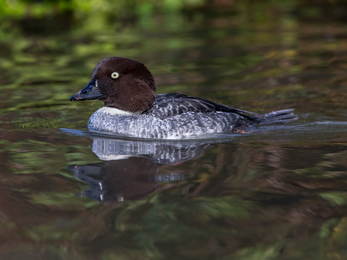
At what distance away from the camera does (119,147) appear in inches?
270

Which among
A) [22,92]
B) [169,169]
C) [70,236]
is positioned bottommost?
[70,236]

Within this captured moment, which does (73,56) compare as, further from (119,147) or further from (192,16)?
(192,16)

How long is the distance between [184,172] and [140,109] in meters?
2.21

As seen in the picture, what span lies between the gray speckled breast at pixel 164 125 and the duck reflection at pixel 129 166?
0.69 ft

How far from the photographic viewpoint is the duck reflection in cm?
509

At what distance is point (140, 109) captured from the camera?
7.59m

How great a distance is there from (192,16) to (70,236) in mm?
21829

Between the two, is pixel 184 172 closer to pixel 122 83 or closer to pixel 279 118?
pixel 122 83

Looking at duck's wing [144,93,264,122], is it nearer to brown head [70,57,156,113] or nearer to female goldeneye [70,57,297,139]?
female goldeneye [70,57,297,139]

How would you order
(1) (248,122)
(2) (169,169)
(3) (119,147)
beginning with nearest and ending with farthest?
1. (2) (169,169)
2. (3) (119,147)
3. (1) (248,122)

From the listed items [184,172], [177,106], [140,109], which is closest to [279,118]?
[177,106]

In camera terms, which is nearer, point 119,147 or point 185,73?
point 119,147

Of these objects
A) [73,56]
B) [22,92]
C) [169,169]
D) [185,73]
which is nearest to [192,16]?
[73,56]

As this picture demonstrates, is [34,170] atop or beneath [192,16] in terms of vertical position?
beneath
